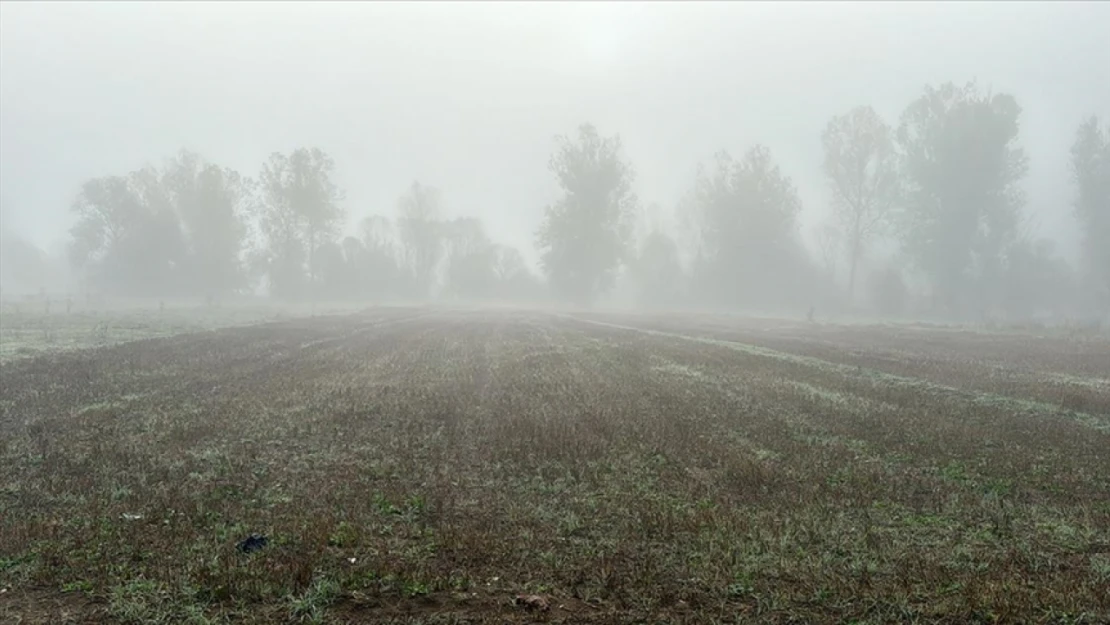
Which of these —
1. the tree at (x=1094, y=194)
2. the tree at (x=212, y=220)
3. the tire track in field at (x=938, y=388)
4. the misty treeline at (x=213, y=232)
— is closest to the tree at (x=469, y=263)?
the misty treeline at (x=213, y=232)

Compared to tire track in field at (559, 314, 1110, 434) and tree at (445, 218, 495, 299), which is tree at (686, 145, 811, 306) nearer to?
tree at (445, 218, 495, 299)

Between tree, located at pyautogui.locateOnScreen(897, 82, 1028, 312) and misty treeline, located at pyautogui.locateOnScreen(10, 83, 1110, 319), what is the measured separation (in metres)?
0.16

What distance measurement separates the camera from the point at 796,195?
83.6m

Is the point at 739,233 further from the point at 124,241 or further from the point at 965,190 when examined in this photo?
the point at 124,241

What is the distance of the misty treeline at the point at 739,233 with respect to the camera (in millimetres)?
69000

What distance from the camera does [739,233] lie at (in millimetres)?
84812

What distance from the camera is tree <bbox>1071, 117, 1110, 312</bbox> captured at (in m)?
70.4

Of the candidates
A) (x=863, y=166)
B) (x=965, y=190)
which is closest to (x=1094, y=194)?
(x=965, y=190)

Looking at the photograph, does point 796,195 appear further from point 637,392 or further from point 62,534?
Result: point 62,534

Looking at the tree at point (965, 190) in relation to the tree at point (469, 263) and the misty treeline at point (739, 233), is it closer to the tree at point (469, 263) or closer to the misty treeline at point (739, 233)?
the misty treeline at point (739, 233)

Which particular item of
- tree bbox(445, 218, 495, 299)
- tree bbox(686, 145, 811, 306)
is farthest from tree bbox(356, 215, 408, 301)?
tree bbox(686, 145, 811, 306)

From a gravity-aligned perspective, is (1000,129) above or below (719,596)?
above

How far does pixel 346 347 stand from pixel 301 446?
18932 mm

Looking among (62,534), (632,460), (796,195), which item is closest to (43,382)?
(62,534)
